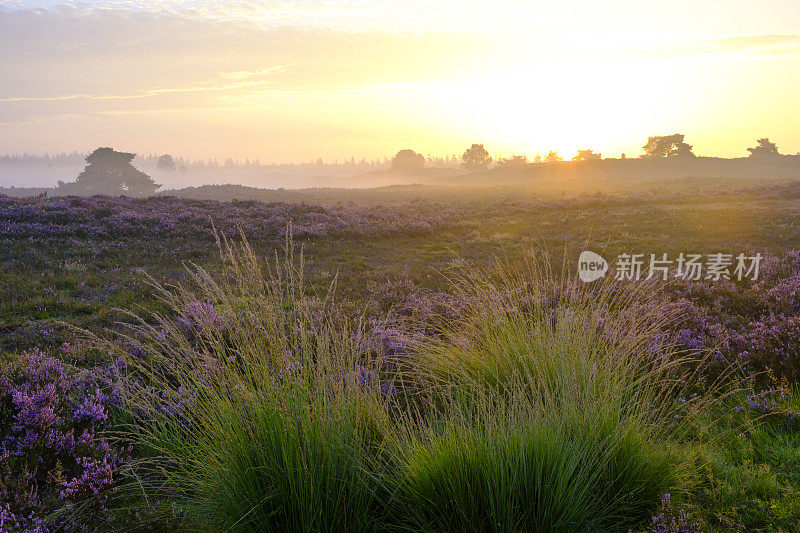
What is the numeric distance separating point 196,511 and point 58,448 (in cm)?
183

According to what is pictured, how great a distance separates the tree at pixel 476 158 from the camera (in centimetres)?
13475

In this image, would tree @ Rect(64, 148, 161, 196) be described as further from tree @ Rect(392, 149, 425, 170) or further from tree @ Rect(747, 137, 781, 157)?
tree @ Rect(747, 137, 781, 157)

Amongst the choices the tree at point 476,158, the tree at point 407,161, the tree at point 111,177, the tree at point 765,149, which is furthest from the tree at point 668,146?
the tree at point 111,177

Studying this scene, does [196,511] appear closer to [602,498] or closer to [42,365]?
[602,498]

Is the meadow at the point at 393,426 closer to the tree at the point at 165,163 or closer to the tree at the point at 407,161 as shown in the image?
the tree at the point at 407,161

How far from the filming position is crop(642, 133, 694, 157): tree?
106 m

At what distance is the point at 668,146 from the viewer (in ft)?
357

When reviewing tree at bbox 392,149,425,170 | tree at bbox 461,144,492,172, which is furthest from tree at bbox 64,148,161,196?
tree at bbox 392,149,425,170

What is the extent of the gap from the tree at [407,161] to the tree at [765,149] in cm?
10240

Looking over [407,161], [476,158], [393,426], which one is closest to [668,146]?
[476,158]

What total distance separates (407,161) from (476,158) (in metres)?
44.8

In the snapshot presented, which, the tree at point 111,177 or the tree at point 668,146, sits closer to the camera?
the tree at point 111,177

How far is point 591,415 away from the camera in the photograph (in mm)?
3400

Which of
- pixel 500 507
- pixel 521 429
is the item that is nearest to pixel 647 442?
pixel 521 429
